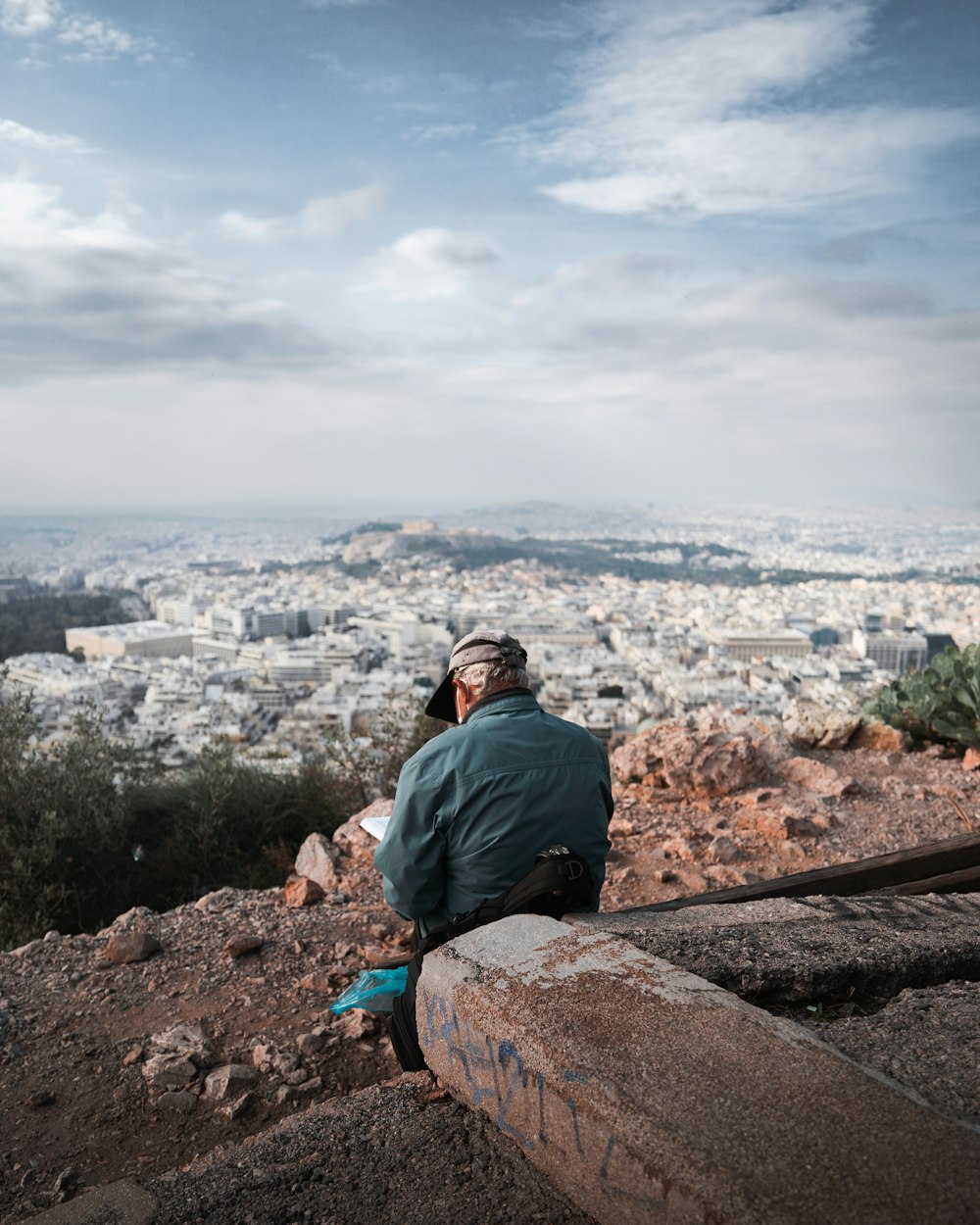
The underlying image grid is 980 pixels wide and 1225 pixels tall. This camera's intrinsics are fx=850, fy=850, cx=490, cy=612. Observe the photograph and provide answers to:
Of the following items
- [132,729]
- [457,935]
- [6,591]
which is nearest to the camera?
[457,935]

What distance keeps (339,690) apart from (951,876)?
50.2ft

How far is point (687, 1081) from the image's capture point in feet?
5.27

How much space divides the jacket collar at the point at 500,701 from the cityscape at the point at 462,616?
17.4ft

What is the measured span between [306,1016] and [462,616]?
94.8ft

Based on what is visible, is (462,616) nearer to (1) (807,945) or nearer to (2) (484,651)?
(2) (484,651)

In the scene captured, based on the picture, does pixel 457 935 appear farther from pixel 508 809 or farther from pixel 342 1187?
pixel 342 1187

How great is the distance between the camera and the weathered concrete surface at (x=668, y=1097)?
1.35 m

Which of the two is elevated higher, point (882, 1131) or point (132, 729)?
point (882, 1131)

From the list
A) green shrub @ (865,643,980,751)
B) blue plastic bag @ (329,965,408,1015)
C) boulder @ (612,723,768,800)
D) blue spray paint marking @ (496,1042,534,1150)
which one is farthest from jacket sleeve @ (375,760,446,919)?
green shrub @ (865,643,980,751)

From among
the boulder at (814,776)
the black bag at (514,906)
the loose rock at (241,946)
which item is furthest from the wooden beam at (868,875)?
the loose rock at (241,946)

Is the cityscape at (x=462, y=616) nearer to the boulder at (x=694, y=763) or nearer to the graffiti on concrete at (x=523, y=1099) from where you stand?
the boulder at (x=694, y=763)

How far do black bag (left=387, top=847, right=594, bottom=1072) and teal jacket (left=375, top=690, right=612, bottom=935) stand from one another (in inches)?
2.5

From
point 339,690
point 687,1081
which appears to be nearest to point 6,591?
point 339,690

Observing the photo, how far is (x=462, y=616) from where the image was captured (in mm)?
32062
